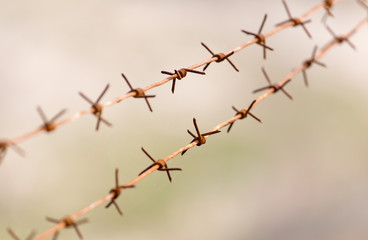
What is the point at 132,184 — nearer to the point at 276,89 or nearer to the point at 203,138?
the point at 203,138

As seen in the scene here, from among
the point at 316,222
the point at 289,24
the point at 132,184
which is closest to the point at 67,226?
the point at 132,184

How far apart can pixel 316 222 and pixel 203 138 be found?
1787cm

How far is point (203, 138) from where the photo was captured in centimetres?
335

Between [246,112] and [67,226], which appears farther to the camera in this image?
[246,112]

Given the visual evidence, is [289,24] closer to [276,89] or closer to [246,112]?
[276,89]

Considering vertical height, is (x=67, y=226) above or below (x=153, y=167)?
below

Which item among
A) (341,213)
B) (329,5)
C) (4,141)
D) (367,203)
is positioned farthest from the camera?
(341,213)

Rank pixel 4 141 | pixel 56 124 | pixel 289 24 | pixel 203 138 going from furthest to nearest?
pixel 289 24 → pixel 203 138 → pixel 56 124 → pixel 4 141

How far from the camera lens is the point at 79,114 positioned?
2.69 meters

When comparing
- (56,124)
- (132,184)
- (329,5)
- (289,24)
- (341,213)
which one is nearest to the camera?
(56,124)

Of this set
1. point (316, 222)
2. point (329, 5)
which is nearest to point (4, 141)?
point (329, 5)

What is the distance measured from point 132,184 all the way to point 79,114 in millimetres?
411

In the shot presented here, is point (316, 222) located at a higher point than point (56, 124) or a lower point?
lower

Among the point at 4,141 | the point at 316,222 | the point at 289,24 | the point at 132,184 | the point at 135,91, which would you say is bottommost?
the point at 316,222
